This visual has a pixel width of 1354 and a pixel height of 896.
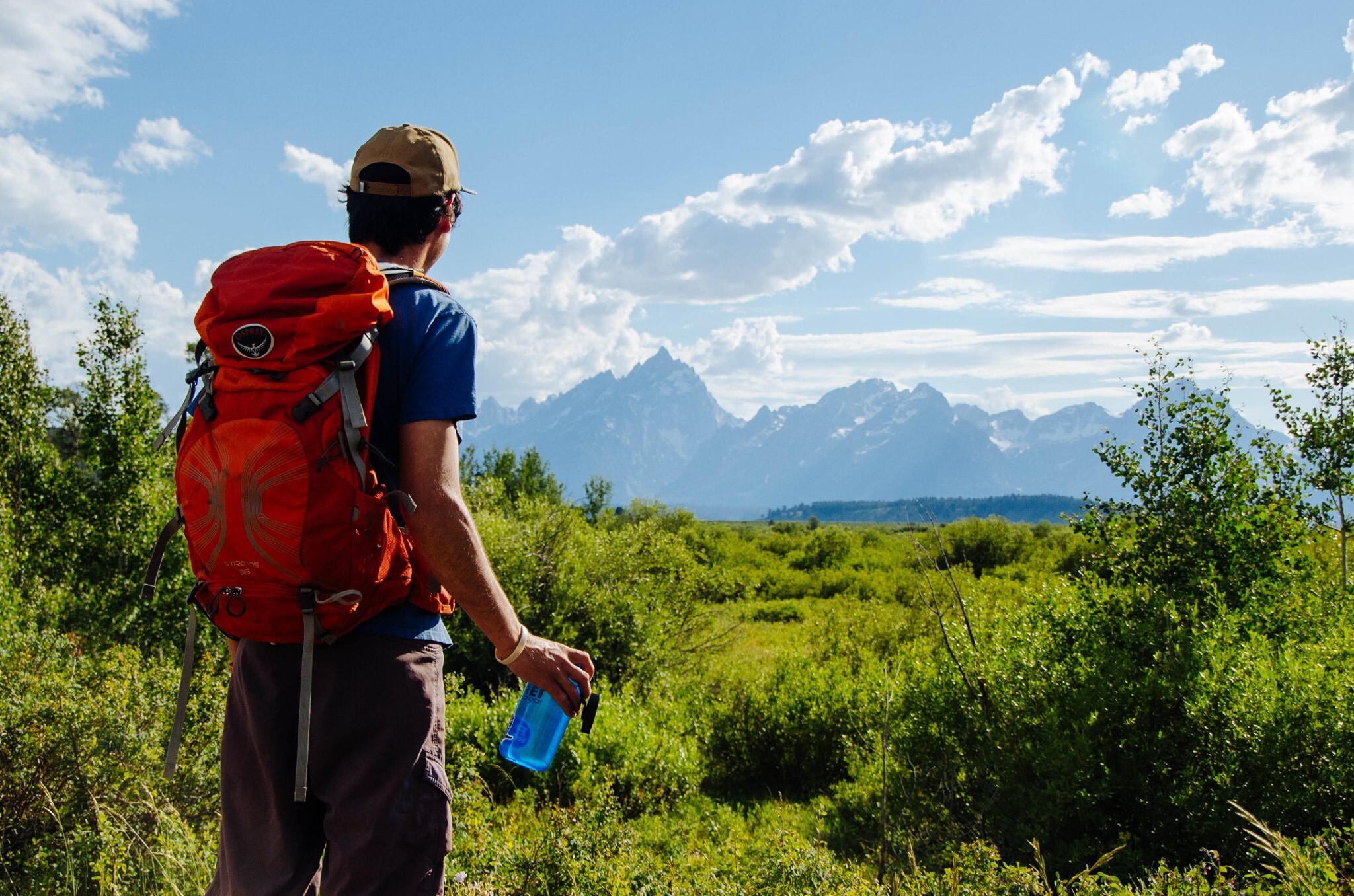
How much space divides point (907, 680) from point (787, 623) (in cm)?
1841

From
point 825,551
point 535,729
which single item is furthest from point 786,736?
point 825,551

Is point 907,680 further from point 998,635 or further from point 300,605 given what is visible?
point 300,605

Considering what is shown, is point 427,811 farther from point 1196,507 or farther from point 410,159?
point 1196,507

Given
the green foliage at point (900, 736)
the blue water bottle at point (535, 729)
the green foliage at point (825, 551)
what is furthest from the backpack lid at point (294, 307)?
the green foliage at point (825, 551)

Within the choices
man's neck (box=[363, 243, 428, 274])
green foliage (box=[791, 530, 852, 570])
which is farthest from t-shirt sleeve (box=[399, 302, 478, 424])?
green foliage (box=[791, 530, 852, 570])

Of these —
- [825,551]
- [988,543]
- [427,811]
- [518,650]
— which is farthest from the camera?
[825,551]

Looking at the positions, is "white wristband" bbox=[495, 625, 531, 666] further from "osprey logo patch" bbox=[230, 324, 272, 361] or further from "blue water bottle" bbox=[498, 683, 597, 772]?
"osprey logo patch" bbox=[230, 324, 272, 361]

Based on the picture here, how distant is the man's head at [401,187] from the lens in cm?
255

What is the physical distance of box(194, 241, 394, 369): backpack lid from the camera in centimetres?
217

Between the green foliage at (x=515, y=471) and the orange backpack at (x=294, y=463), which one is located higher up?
the orange backpack at (x=294, y=463)

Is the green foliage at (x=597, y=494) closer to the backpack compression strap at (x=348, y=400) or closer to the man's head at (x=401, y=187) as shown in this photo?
the man's head at (x=401, y=187)

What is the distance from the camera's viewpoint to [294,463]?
7.06 feet

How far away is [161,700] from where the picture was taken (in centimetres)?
605

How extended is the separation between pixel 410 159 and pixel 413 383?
2.41 ft
